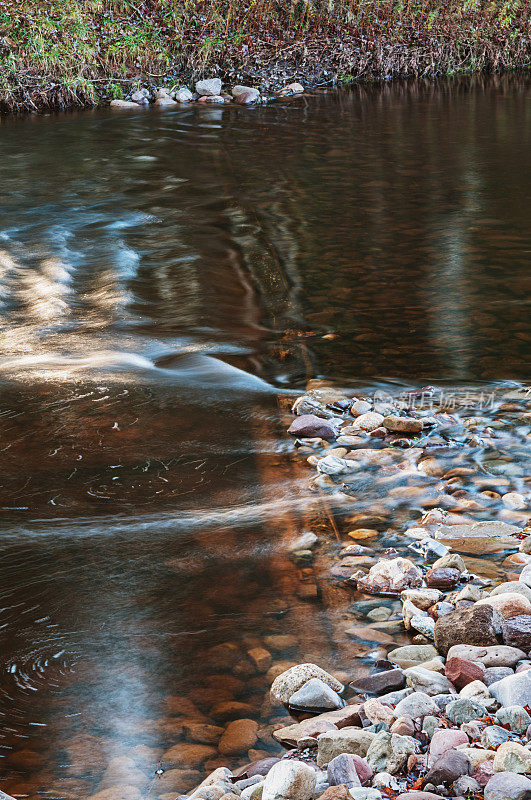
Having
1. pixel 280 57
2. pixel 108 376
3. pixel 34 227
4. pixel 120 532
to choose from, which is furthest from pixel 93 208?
pixel 280 57

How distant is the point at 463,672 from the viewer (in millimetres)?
2043

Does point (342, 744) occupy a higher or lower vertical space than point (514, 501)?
higher

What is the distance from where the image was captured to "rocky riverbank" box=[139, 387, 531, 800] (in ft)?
5.71

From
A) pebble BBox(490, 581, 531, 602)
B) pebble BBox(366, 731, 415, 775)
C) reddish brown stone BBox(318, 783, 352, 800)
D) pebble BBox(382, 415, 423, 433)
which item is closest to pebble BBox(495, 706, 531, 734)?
pebble BBox(366, 731, 415, 775)

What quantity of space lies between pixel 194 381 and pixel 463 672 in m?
2.50

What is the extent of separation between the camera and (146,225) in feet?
24.9

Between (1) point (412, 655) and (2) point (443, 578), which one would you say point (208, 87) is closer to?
(2) point (443, 578)

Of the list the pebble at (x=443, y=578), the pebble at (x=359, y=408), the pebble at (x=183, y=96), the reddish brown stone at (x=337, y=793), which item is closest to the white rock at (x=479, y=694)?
the reddish brown stone at (x=337, y=793)

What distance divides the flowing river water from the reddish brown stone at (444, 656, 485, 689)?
299mm

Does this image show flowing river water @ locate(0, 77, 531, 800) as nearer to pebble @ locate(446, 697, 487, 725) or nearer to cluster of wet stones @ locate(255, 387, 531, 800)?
cluster of wet stones @ locate(255, 387, 531, 800)

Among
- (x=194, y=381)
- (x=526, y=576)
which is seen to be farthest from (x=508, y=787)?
(x=194, y=381)

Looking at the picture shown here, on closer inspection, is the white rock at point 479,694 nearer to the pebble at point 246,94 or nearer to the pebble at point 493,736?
the pebble at point 493,736

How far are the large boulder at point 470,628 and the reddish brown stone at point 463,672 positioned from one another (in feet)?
0.41

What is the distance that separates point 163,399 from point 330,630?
190 cm
